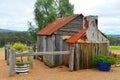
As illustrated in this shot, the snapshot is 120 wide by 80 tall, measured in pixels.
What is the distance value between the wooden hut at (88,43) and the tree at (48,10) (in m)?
12.9

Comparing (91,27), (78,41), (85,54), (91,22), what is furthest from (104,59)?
(91,22)

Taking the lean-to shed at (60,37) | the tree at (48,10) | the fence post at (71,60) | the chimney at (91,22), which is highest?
the tree at (48,10)

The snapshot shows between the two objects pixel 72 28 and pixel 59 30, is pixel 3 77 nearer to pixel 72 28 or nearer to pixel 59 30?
pixel 59 30

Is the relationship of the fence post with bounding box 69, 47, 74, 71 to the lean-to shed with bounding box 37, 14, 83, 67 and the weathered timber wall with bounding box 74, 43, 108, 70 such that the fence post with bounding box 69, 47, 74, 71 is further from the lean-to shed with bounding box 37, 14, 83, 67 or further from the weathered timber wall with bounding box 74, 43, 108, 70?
the lean-to shed with bounding box 37, 14, 83, 67

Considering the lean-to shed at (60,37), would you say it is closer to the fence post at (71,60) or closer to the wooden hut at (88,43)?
the wooden hut at (88,43)

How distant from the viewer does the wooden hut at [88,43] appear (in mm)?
15281

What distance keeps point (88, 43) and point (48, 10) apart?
14.2 meters

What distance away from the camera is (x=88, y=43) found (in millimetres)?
15609

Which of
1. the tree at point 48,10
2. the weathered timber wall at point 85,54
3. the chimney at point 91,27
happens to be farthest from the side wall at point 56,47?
the tree at point 48,10

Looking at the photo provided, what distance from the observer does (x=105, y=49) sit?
53.9 ft

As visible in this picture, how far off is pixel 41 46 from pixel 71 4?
11559 millimetres

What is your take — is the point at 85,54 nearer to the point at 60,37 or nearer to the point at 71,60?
the point at 71,60

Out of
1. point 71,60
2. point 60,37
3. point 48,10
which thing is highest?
point 48,10

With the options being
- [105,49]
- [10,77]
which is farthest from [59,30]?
[10,77]
